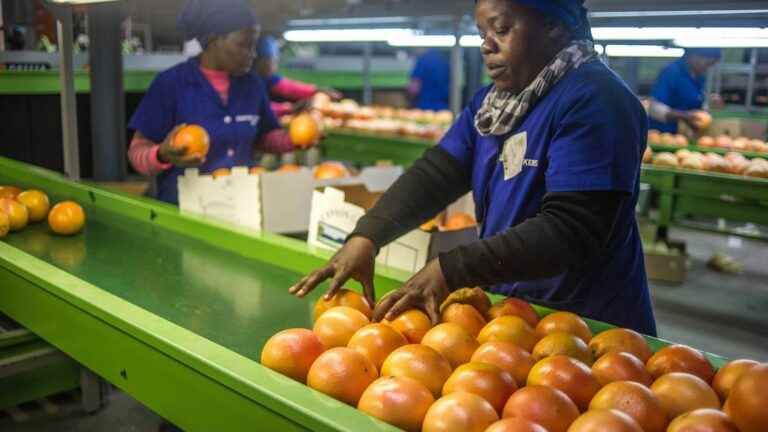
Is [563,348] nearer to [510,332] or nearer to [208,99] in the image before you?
[510,332]

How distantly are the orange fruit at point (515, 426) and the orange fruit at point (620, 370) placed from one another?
0.31m

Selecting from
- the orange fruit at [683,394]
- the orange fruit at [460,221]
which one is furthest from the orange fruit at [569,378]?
the orange fruit at [460,221]

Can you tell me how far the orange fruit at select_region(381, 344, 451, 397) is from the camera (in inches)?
56.7

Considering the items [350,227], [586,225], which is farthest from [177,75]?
[586,225]

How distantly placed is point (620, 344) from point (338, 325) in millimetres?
620

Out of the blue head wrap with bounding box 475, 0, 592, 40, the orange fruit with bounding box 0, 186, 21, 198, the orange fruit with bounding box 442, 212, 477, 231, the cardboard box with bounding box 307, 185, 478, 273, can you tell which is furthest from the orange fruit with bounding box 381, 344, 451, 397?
the orange fruit with bounding box 0, 186, 21, 198

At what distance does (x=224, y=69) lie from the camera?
11.8ft

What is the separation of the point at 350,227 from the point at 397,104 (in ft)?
33.8

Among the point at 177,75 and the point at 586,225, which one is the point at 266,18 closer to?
the point at 177,75

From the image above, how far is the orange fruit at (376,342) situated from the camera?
1.56 metres

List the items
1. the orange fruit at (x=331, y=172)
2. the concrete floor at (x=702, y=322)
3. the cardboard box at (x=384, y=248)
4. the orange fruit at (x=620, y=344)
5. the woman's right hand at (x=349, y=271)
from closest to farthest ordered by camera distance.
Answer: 1. the orange fruit at (x=620, y=344)
2. the woman's right hand at (x=349, y=271)
3. the cardboard box at (x=384, y=248)
4. the concrete floor at (x=702, y=322)
5. the orange fruit at (x=331, y=172)

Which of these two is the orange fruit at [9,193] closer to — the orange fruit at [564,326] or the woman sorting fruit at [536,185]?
the woman sorting fruit at [536,185]

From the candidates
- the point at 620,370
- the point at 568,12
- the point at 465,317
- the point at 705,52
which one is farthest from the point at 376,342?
the point at 705,52

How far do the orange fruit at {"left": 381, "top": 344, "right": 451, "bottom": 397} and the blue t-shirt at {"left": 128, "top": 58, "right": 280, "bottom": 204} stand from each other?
2.35 metres
